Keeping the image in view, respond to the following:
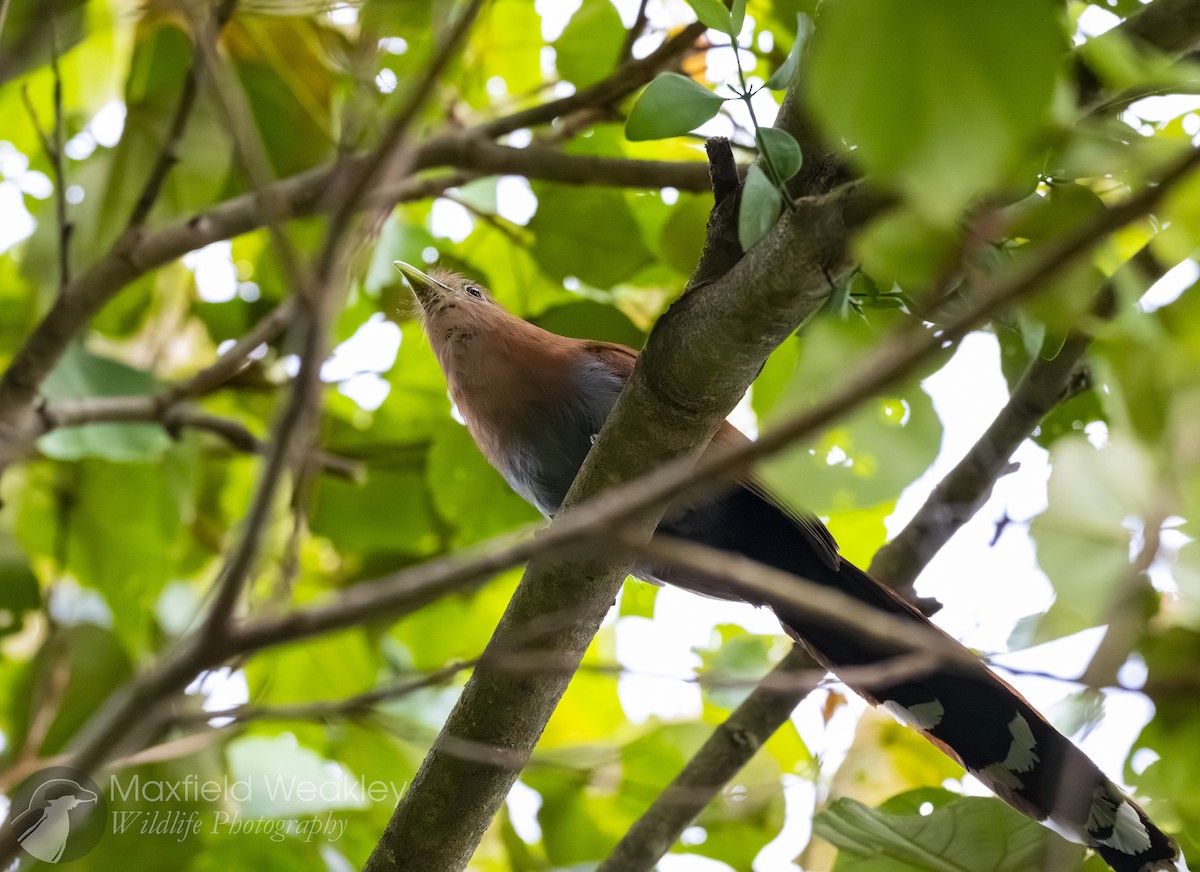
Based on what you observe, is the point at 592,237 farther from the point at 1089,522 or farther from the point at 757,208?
the point at 1089,522

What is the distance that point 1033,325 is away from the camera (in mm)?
1315

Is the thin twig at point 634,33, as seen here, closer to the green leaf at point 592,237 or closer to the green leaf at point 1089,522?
the green leaf at point 592,237

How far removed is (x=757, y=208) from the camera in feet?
3.70

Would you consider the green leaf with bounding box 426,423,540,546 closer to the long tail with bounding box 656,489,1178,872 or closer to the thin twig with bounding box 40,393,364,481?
the thin twig with bounding box 40,393,364,481

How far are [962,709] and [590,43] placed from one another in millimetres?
1513

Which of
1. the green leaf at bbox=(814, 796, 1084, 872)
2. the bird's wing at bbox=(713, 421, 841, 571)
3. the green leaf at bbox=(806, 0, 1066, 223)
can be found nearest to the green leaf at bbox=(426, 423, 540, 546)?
the bird's wing at bbox=(713, 421, 841, 571)

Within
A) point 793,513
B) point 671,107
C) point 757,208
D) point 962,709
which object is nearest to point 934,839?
point 962,709

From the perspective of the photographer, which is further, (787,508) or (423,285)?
(423,285)

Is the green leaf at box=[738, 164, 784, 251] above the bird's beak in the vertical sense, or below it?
below

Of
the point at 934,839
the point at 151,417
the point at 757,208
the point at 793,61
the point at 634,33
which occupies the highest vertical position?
the point at 634,33

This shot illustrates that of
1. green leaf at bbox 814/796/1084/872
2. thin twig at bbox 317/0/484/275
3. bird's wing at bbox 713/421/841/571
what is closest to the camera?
thin twig at bbox 317/0/484/275

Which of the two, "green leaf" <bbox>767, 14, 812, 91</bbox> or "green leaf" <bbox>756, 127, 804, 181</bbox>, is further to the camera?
"green leaf" <bbox>767, 14, 812, 91</bbox>

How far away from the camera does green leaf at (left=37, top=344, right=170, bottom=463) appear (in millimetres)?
2088

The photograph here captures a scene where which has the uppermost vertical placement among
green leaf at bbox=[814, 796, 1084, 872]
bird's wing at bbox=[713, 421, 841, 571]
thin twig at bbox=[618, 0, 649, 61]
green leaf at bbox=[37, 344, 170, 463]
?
thin twig at bbox=[618, 0, 649, 61]
